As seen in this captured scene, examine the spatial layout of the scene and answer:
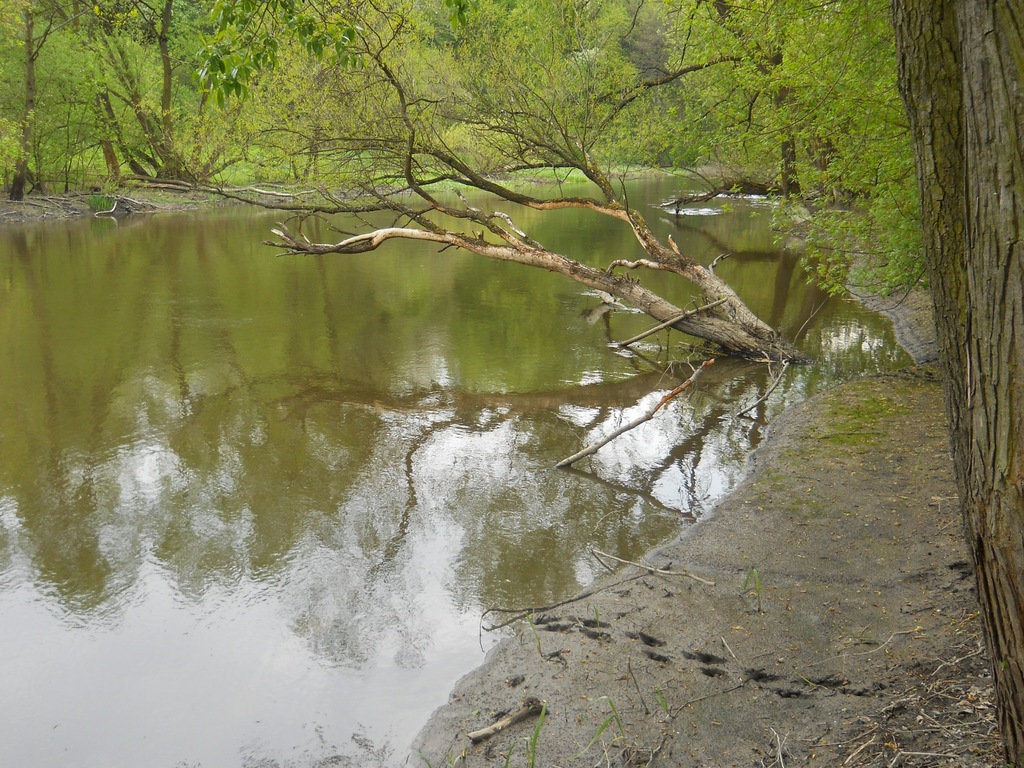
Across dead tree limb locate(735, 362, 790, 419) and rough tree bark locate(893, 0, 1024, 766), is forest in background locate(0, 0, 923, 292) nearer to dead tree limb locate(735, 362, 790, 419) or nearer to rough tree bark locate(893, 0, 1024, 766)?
dead tree limb locate(735, 362, 790, 419)

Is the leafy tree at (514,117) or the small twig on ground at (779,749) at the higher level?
the leafy tree at (514,117)

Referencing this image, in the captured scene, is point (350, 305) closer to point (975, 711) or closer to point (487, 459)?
point (487, 459)

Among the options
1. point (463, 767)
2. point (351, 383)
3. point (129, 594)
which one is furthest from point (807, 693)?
point (351, 383)

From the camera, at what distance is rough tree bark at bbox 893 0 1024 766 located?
2.43 metres

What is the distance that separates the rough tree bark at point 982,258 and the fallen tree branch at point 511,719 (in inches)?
79.8

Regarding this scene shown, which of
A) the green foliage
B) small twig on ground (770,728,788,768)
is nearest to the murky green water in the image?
small twig on ground (770,728,788,768)

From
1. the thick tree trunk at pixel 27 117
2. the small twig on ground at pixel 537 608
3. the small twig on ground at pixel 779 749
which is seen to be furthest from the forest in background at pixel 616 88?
the thick tree trunk at pixel 27 117

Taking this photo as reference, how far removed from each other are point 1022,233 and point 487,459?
5993mm

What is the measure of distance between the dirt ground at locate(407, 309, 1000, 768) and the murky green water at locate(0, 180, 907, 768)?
0.44 meters

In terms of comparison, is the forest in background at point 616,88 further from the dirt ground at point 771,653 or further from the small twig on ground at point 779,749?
the small twig on ground at point 779,749

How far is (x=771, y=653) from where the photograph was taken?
14.3ft

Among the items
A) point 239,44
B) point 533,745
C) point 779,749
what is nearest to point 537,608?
point 533,745

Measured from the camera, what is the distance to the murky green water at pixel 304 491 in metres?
4.51

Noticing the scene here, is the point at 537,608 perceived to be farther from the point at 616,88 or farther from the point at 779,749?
the point at 616,88
